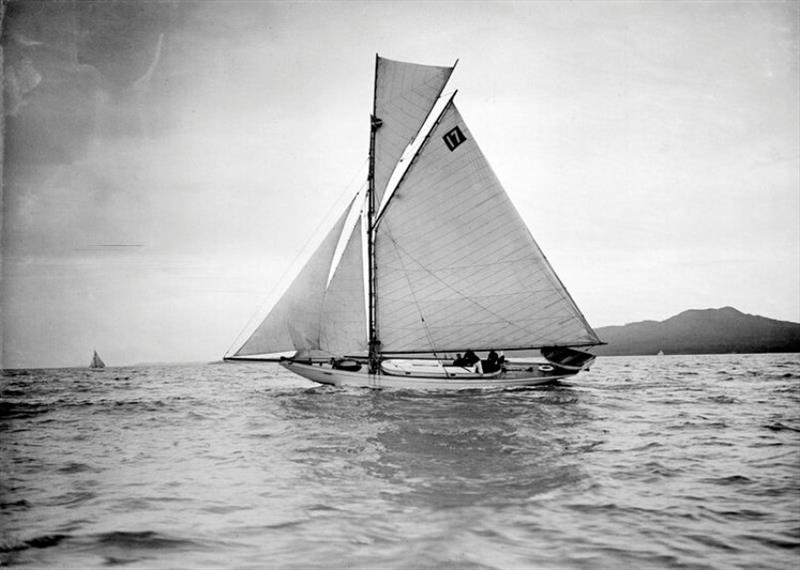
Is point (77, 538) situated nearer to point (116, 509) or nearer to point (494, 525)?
point (116, 509)

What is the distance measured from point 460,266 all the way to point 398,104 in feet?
32.6

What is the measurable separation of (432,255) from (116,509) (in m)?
20.1

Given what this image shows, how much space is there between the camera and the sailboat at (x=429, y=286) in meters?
25.7

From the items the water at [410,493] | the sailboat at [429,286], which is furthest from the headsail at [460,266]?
the water at [410,493]

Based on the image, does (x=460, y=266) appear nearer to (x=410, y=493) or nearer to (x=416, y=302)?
(x=416, y=302)

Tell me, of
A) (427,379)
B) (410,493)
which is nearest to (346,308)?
(427,379)

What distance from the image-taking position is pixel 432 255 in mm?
26344

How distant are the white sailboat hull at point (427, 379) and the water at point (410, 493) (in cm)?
1011

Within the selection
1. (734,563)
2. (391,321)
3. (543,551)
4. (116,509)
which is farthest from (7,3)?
(391,321)

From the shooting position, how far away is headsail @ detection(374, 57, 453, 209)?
28391mm

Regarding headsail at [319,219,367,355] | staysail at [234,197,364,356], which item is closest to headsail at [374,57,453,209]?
headsail at [319,219,367,355]

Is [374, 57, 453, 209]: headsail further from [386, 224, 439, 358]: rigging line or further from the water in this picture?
the water

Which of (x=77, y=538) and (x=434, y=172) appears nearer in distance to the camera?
(x=77, y=538)

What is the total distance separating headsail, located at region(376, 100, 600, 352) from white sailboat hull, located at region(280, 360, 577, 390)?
1652 mm
